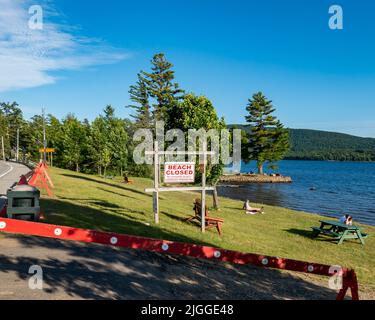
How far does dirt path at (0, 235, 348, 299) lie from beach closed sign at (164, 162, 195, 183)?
5.12 m

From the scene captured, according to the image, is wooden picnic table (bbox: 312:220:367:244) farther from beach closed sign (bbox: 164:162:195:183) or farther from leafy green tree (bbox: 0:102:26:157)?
leafy green tree (bbox: 0:102:26:157)

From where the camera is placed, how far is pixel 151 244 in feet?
17.6

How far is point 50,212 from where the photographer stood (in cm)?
1191

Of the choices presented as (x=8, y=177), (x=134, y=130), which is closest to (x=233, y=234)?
(x=8, y=177)

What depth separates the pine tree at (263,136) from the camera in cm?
8031

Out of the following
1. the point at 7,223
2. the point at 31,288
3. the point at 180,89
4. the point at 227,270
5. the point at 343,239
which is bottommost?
the point at 343,239

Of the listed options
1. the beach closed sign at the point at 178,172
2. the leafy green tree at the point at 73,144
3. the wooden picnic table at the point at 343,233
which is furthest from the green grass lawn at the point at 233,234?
the leafy green tree at the point at 73,144

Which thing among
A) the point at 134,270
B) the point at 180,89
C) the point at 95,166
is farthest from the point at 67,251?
the point at 180,89

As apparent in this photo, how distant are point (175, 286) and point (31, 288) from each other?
8.80 ft

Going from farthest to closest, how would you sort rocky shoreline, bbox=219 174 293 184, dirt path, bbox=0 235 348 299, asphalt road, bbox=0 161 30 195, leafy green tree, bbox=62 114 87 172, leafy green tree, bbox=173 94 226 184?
rocky shoreline, bbox=219 174 293 184 → leafy green tree, bbox=62 114 87 172 → leafy green tree, bbox=173 94 226 184 → asphalt road, bbox=0 161 30 195 → dirt path, bbox=0 235 348 299

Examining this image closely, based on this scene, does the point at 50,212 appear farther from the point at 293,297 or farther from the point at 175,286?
the point at 293,297

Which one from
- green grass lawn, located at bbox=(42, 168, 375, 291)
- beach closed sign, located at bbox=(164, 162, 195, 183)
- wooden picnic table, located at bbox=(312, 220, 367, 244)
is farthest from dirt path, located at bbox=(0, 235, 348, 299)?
wooden picnic table, located at bbox=(312, 220, 367, 244)

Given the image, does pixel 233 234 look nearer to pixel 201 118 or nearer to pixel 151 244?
pixel 201 118

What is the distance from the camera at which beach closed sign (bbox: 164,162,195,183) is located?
1298 centimetres
